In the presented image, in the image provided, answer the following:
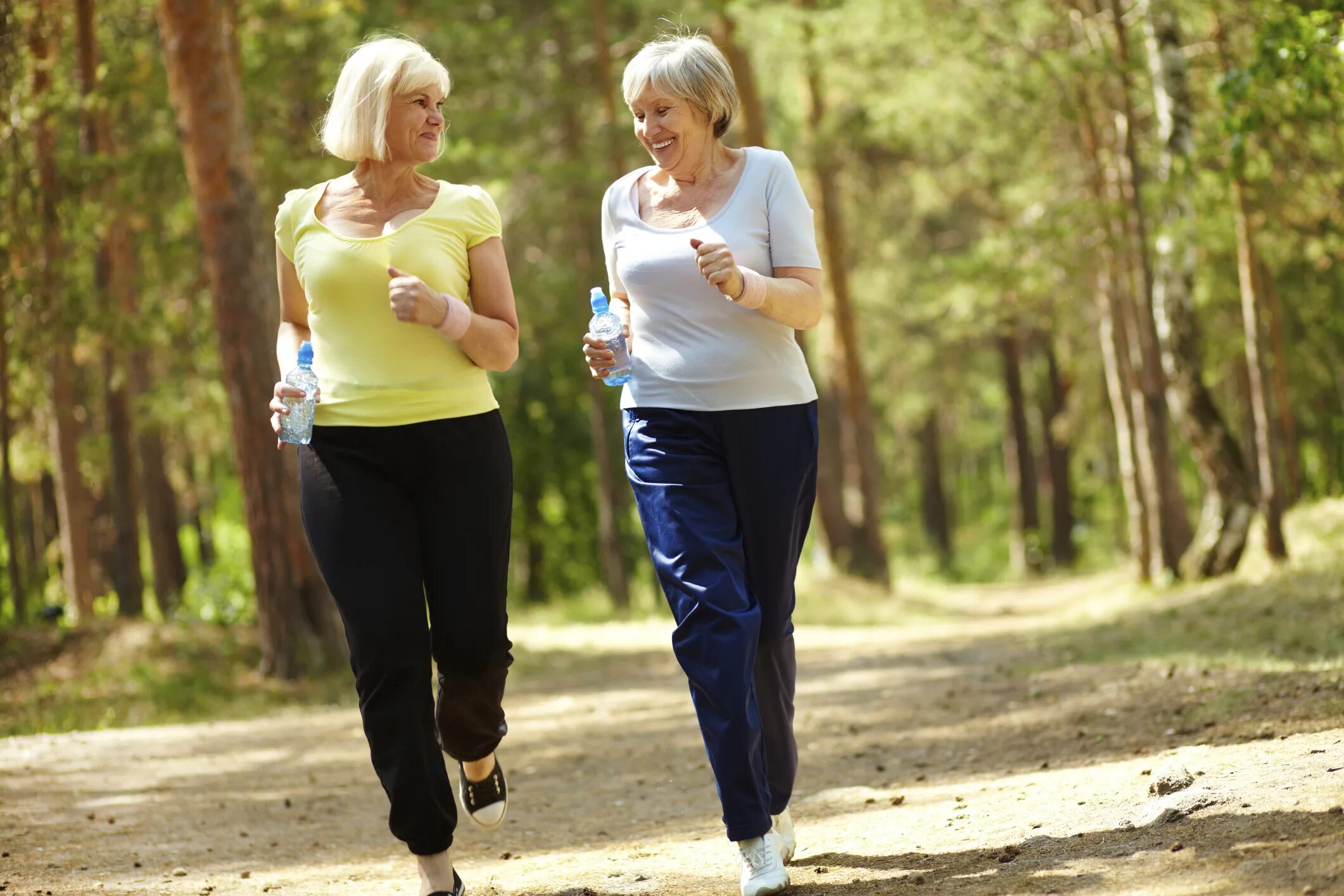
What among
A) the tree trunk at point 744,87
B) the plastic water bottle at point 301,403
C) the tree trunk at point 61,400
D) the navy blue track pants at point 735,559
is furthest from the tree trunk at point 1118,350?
the plastic water bottle at point 301,403

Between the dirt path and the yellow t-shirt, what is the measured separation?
1622 mm

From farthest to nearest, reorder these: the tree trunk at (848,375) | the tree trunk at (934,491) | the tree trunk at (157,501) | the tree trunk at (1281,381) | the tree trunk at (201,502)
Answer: the tree trunk at (934,491) < the tree trunk at (201,502) < the tree trunk at (848,375) < the tree trunk at (157,501) < the tree trunk at (1281,381)

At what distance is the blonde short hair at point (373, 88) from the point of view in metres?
3.79

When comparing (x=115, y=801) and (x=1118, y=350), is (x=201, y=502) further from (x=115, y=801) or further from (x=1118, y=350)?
(x=115, y=801)

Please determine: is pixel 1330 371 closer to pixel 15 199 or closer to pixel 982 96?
pixel 982 96

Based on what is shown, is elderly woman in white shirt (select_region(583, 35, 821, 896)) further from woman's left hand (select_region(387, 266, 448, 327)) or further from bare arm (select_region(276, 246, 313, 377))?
bare arm (select_region(276, 246, 313, 377))

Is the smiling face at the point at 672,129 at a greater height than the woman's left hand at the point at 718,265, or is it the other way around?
the smiling face at the point at 672,129

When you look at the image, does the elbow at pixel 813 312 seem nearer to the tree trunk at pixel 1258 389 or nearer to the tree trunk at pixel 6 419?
the tree trunk at pixel 1258 389

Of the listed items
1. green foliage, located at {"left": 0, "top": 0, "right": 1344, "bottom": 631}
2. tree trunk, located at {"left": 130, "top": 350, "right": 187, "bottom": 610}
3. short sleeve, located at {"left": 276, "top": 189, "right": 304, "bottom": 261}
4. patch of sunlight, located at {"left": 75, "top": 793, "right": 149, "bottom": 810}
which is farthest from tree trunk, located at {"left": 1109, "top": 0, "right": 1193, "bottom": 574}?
tree trunk, located at {"left": 130, "top": 350, "right": 187, "bottom": 610}

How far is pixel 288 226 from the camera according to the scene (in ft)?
13.1

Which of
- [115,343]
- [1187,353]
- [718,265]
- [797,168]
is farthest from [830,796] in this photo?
[797,168]

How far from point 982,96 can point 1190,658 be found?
10.2 meters

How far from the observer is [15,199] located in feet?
39.8

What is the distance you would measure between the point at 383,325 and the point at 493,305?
0.33 m
